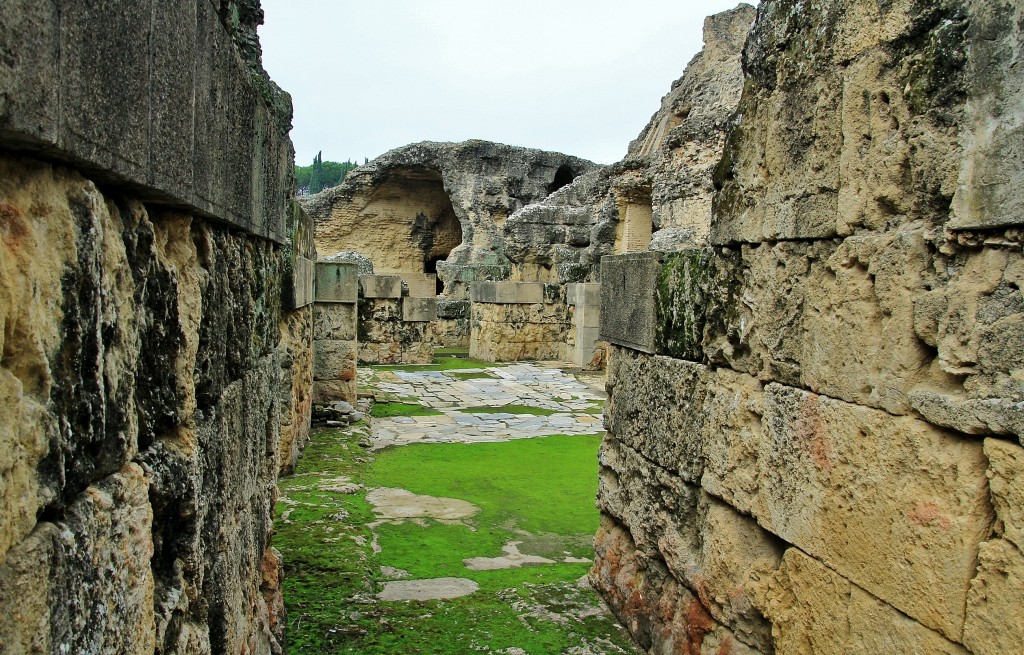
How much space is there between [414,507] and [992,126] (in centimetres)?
436

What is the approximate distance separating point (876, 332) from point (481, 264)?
2091cm

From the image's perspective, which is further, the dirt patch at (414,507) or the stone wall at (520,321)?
the stone wall at (520,321)

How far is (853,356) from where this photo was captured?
2.28 meters

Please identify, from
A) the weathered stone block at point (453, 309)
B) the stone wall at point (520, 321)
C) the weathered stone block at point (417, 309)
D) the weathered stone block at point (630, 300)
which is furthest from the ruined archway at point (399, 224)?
the weathered stone block at point (630, 300)

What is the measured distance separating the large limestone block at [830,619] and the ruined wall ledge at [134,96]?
1.99 metres

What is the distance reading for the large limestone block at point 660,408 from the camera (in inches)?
126

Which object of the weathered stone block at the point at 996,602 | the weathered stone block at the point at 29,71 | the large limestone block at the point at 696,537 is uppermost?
the weathered stone block at the point at 29,71

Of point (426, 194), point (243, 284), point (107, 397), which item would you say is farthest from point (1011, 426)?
point (426, 194)

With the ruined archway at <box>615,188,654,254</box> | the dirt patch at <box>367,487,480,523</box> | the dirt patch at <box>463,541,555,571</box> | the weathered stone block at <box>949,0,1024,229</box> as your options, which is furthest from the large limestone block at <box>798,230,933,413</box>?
the ruined archway at <box>615,188,654,254</box>

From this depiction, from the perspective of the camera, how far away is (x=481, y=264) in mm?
22953

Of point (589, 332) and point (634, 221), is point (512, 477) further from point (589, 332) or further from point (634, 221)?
point (634, 221)

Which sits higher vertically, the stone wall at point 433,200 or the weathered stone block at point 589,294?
the stone wall at point 433,200

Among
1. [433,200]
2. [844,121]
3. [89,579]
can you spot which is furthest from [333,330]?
[433,200]

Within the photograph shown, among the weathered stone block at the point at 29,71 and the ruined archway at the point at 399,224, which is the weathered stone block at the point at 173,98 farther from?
the ruined archway at the point at 399,224
